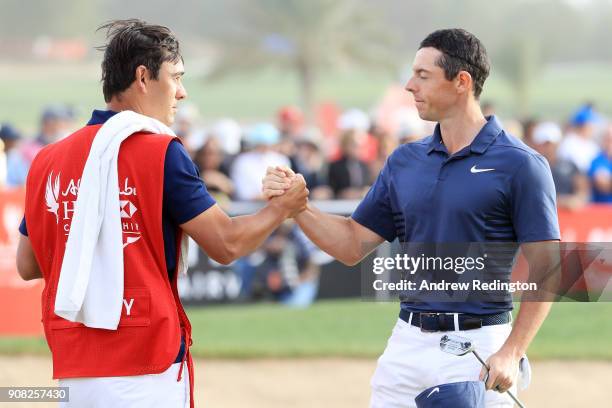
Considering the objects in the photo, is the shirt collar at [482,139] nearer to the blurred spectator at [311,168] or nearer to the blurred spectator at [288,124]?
the blurred spectator at [311,168]

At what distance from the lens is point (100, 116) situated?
4758mm

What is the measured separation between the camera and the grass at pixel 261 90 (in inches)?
2503

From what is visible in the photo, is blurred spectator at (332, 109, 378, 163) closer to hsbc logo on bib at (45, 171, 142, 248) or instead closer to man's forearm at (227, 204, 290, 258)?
man's forearm at (227, 204, 290, 258)

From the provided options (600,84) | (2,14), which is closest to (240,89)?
(2,14)

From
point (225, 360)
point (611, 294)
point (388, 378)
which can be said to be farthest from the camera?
point (225, 360)

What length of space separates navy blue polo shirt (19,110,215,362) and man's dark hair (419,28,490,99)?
4.43 feet

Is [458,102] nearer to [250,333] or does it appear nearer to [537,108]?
[250,333]

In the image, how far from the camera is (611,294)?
6.91 metres

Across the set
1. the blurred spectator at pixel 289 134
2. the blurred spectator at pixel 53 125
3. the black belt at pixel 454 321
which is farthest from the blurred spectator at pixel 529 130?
the black belt at pixel 454 321

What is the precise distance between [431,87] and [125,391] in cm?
197

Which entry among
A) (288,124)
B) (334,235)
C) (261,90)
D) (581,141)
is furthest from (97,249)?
(261,90)

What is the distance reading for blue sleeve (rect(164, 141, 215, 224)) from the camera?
15.0 feet

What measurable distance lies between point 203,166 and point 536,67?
184ft

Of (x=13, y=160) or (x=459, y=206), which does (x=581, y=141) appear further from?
(x=459, y=206)
